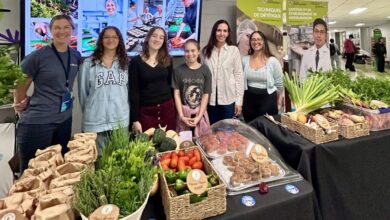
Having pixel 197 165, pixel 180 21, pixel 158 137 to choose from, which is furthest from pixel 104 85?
pixel 180 21

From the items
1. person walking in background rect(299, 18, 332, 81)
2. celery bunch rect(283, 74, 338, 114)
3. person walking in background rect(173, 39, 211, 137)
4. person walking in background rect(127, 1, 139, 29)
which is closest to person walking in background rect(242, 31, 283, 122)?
person walking in background rect(173, 39, 211, 137)

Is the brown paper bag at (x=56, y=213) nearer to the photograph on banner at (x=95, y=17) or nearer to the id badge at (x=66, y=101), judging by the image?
the id badge at (x=66, y=101)

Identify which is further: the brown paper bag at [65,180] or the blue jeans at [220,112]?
the blue jeans at [220,112]

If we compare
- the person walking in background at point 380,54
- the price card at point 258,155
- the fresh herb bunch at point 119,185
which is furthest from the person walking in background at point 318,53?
the person walking in background at point 380,54

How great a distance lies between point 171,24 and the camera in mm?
2797

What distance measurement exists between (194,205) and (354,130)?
1146 mm

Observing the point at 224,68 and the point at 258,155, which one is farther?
the point at 224,68

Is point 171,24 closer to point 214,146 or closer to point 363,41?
point 214,146

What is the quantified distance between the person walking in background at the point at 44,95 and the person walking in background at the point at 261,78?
162 cm

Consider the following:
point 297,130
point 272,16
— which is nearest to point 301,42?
point 272,16

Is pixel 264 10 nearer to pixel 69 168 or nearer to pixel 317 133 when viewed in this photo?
pixel 317 133

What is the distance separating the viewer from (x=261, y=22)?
3336 millimetres

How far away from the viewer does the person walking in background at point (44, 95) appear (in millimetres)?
1690

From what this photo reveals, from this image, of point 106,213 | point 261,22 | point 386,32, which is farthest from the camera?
point 386,32
